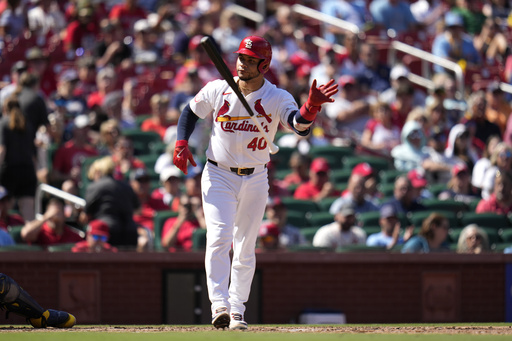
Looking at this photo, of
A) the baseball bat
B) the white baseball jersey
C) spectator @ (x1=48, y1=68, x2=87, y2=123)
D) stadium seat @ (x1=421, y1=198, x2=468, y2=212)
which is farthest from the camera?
spectator @ (x1=48, y1=68, x2=87, y2=123)

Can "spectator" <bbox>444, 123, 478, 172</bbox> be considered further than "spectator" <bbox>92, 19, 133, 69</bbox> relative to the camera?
No

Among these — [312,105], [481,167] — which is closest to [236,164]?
[312,105]

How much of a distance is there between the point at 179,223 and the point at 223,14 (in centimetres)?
668

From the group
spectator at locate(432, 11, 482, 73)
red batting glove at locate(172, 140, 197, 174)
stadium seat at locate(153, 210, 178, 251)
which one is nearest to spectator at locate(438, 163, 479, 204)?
stadium seat at locate(153, 210, 178, 251)

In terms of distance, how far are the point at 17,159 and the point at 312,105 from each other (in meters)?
4.83

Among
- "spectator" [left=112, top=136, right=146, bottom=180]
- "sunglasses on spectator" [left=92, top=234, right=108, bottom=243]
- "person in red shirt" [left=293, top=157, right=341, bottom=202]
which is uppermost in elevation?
"spectator" [left=112, top=136, right=146, bottom=180]

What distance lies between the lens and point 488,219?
10883 mm

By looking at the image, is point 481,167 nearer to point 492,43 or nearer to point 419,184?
point 419,184

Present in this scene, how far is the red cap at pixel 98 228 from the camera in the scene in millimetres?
9281

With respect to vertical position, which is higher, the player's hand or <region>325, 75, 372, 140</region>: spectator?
<region>325, 75, 372, 140</region>: spectator

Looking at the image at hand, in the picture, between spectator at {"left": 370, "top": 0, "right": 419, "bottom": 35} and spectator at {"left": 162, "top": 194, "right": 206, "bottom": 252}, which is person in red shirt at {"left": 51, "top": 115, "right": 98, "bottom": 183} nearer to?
spectator at {"left": 162, "top": 194, "right": 206, "bottom": 252}

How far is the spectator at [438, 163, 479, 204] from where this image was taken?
11.5 metres

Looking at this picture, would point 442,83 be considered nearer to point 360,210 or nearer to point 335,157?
point 335,157

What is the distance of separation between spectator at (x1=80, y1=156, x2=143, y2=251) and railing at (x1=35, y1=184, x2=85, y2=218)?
1.24ft
